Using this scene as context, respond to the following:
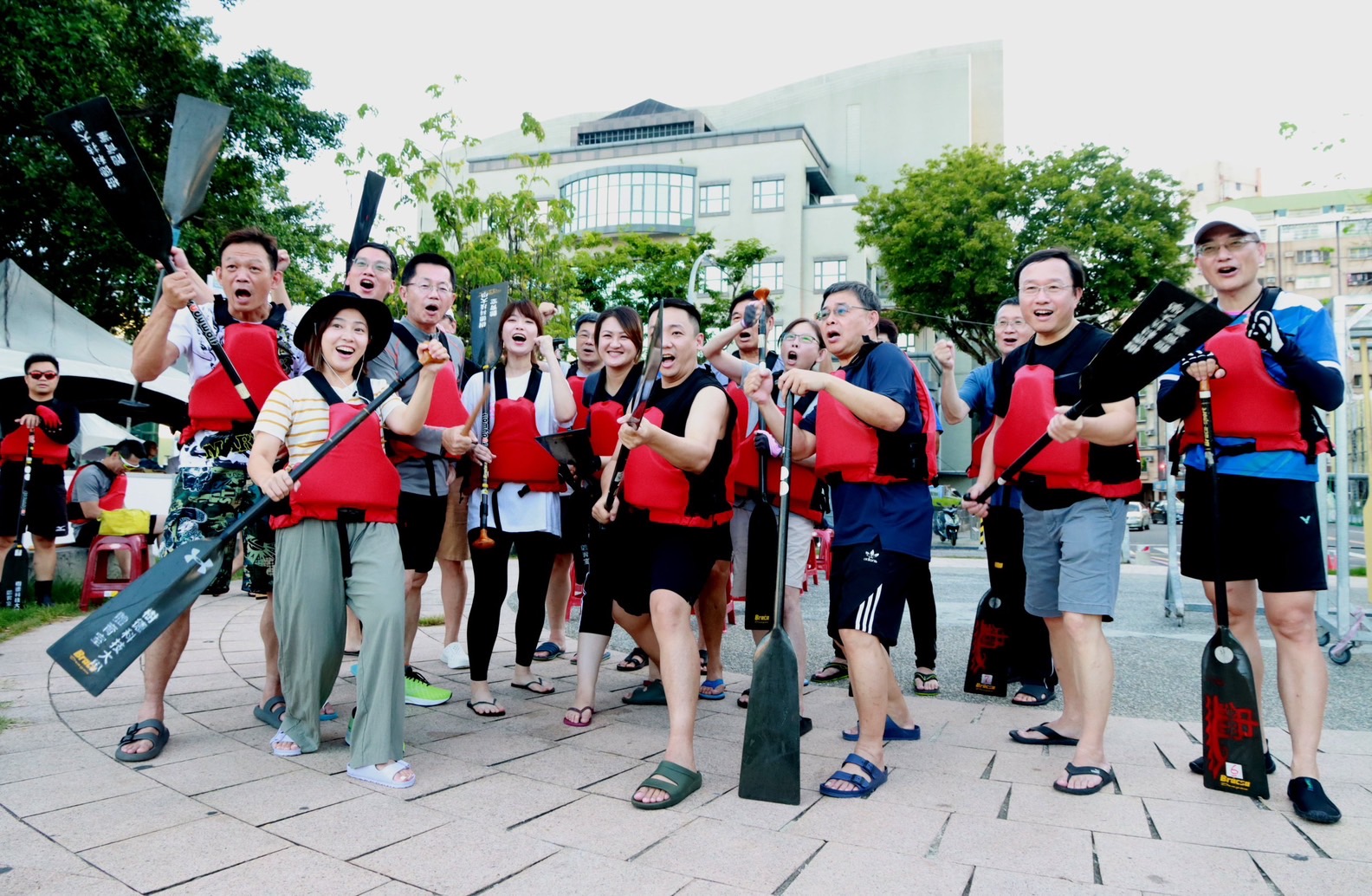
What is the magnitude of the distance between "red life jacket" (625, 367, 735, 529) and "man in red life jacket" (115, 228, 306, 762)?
169cm

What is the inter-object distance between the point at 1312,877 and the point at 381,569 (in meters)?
3.26

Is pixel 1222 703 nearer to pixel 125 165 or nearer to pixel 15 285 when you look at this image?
pixel 125 165

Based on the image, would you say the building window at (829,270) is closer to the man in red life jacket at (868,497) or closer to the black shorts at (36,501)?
the black shorts at (36,501)

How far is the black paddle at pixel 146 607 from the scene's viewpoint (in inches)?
121

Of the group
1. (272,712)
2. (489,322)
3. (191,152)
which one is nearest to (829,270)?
(489,322)

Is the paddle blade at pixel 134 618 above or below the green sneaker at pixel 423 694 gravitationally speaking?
above

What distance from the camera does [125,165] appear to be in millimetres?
3676

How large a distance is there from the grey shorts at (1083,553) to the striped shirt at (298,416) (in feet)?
9.94

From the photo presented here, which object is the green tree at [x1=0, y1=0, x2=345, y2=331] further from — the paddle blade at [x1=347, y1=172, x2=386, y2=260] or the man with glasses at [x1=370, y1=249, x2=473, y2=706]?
the man with glasses at [x1=370, y1=249, x2=473, y2=706]

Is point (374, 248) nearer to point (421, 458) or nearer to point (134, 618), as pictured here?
point (421, 458)

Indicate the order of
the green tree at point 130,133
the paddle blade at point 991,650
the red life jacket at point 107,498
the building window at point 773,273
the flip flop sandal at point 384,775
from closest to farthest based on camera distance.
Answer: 1. the flip flop sandal at point 384,775
2. the paddle blade at point 991,650
3. the red life jacket at point 107,498
4. the green tree at point 130,133
5. the building window at point 773,273

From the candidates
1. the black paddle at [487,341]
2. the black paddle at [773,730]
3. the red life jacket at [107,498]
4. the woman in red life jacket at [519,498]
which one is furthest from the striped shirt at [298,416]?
the red life jacket at [107,498]

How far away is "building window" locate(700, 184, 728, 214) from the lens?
4128 centimetres

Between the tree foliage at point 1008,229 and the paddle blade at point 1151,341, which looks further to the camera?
the tree foliage at point 1008,229
